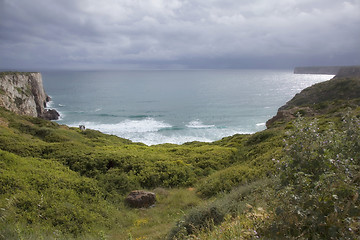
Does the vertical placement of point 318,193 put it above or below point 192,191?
above

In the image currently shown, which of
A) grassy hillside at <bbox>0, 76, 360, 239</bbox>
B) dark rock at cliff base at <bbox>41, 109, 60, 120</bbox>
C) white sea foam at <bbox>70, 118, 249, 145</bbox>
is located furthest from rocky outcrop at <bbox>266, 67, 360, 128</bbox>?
dark rock at cliff base at <bbox>41, 109, 60, 120</bbox>

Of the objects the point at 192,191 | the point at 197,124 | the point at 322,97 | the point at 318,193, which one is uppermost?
the point at 318,193

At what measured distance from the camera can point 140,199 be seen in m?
10.5

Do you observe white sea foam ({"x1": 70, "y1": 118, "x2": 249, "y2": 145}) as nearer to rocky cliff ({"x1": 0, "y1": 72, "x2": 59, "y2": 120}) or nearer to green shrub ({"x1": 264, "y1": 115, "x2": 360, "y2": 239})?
rocky cliff ({"x1": 0, "y1": 72, "x2": 59, "y2": 120})

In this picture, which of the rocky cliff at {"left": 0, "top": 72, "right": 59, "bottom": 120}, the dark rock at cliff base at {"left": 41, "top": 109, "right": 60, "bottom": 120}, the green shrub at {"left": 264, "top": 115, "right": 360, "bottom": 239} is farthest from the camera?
the dark rock at cliff base at {"left": 41, "top": 109, "right": 60, "bottom": 120}

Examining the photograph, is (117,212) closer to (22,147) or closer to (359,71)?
(22,147)

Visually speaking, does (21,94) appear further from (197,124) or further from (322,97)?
(322,97)

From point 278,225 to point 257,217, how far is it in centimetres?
86

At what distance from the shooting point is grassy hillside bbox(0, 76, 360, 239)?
3.64m

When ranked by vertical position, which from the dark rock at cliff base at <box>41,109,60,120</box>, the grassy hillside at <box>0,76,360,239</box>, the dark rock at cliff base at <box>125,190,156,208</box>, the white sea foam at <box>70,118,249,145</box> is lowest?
the white sea foam at <box>70,118,249,145</box>

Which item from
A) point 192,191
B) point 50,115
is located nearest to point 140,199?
point 192,191

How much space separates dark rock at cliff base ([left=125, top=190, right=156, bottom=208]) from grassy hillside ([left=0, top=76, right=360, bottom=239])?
0.34 metres

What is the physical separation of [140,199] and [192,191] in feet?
9.95

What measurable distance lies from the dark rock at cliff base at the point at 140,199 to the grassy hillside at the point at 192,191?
34 cm
